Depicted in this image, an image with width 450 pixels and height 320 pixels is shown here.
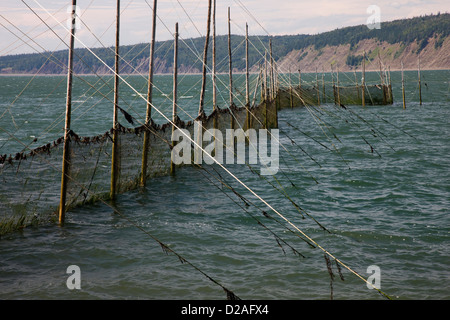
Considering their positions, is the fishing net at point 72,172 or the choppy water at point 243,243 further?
the fishing net at point 72,172

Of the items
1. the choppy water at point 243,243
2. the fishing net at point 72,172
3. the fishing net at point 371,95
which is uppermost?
the fishing net at point 371,95

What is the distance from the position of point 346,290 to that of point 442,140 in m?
22.5

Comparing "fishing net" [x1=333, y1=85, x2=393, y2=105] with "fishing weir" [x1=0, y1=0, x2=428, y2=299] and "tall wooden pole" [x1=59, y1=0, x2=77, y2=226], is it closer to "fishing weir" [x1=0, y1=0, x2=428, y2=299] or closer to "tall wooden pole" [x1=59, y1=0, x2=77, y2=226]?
"fishing weir" [x1=0, y1=0, x2=428, y2=299]

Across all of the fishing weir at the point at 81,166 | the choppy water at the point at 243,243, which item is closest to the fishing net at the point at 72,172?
the fishing weir at the point at 81,166

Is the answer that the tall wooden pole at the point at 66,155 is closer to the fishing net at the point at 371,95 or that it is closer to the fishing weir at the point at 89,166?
the fishing weir at the point at 89,166

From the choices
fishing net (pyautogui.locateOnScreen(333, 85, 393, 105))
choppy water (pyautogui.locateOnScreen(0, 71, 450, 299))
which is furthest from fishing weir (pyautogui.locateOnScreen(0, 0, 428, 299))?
fishing net (pyautogui.locateOnScreen(333, 85, 393, 105))

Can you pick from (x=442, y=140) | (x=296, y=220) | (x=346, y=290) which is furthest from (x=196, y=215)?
(x=442, y=140)

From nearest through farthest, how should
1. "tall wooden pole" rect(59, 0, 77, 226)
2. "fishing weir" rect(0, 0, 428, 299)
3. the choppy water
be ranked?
the choppy water → "fishing weir" rect(0, 0, 428, 299) → "tall wooden pole" rect(59, 0, 77, 226)

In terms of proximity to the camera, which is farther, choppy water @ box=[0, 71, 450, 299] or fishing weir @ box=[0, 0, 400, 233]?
fishing weir @ box=[0, 0, 400, 233]

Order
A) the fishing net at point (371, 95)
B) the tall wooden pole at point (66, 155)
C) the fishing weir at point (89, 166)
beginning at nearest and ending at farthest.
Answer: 1. the fishing weir at point (89, 166)
2. the tall wooden pole at point (66, 155)
3. the fishing net at point (371, 95)

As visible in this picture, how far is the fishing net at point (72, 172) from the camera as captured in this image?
12.2 meters

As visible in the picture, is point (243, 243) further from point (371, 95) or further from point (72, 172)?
point (371, 95)

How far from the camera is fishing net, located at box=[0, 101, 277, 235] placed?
12.2m
